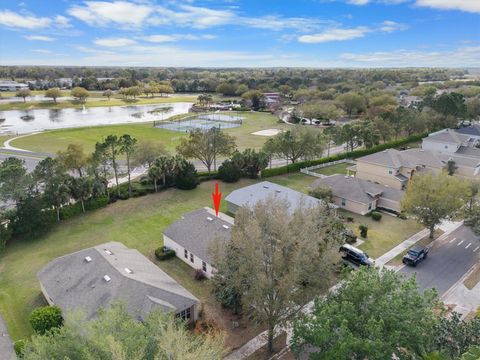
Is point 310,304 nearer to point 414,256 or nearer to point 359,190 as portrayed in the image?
point 414,256

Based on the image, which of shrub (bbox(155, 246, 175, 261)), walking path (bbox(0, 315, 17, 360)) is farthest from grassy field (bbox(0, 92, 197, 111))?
walking path (bbox(0, 315, 17, 360))

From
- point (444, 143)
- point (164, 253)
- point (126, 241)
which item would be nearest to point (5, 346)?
point (164, 253)

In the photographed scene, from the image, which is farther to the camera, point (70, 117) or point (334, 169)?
point (70, 117)

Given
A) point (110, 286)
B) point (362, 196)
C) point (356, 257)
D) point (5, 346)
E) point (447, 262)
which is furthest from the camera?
point (362, 196)

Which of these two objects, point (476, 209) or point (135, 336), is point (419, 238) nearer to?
point (476, 209)

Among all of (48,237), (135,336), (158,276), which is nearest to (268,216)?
(135,336)

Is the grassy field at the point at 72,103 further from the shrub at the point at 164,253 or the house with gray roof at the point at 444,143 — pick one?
the shrub at the point at 164,253

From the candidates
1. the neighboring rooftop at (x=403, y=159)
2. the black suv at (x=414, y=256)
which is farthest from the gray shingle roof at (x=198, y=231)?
the neighboring rooftop at (x=403, y=159)
